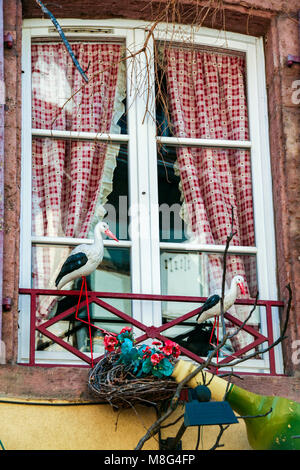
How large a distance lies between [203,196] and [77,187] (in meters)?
0.80

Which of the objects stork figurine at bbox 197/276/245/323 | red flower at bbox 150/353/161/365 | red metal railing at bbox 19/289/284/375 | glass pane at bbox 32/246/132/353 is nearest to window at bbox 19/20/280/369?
glass pane at bbox 32/246/132/353

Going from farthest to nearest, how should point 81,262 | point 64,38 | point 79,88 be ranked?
point 79,88 < point 64,38 < point 81,262

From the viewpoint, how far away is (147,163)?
7.26 m

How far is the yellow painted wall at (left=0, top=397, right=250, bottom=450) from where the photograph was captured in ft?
19.8

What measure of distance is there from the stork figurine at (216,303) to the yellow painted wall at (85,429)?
2.13 feet

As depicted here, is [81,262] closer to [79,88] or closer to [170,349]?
[170,349]

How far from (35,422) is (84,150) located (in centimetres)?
192

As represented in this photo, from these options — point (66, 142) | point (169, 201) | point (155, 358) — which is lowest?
point (155, 358)

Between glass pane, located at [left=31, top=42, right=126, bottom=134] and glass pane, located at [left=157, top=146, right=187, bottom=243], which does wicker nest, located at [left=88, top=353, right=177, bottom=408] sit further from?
glass pane, located at [left=31, top=42, right=126, bottom=134]

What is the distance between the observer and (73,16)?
755 cm

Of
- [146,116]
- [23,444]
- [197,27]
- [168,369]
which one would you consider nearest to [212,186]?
[146,116]

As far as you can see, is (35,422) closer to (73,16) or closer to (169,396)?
(169,396)

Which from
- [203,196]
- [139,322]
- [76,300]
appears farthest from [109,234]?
[203,196]

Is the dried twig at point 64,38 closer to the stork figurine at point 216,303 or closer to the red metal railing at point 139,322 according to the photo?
the red metal railing at point 139,322
